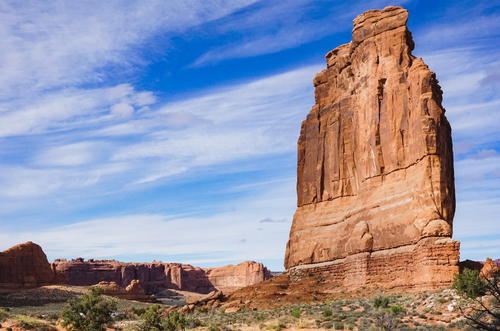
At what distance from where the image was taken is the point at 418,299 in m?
35.4

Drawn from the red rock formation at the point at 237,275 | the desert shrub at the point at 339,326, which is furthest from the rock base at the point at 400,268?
the red rock formation at the point at 237,275

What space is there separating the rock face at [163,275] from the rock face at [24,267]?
2319 inches

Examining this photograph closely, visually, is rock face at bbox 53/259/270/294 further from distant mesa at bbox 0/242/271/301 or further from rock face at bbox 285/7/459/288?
rock face at bbox 285/7/459/288

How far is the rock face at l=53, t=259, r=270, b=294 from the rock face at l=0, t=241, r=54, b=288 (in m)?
58.9

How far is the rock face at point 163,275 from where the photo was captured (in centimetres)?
15938

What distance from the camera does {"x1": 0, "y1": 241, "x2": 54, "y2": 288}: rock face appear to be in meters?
93.5

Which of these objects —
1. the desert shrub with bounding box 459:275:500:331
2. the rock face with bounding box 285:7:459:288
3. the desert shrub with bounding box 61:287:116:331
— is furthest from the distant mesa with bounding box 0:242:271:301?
the desert shrub with bounding box 459:275:500:331

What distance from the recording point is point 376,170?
159ft

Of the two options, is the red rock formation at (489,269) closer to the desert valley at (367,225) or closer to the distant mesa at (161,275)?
the desert valley at (367,225)

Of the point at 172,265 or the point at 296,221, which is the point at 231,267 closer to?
the point at 172,265

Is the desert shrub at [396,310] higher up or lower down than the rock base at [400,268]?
lower down

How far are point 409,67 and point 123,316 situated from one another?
102 ft

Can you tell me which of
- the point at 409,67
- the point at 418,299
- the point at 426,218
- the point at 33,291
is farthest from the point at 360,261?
the point at 33,291

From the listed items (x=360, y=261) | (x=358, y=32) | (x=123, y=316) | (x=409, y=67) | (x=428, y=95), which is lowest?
(x=123, y=316)
